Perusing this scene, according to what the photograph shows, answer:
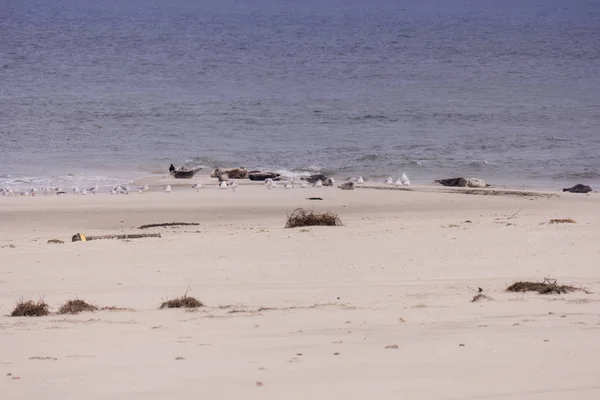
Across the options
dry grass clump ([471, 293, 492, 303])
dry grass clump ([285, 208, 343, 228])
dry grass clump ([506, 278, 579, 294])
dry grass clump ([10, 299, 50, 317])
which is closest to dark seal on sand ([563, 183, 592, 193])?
dry grass clump ([285, 208, 343, 228])

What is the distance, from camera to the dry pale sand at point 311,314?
4.57 metres

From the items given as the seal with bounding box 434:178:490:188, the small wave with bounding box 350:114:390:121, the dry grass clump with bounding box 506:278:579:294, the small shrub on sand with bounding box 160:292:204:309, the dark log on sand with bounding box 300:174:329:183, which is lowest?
the dry grass clump with bounding box 506:278:579:294

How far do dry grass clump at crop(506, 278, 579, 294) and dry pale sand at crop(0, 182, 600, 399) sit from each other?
0.44 ft

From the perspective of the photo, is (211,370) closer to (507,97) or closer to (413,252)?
(413,252)

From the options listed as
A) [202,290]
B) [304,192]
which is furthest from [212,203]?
[202,290]

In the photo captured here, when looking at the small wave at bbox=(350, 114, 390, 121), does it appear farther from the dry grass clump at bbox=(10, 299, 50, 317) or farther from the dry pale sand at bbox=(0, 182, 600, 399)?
the dry grass clump at bbox=(10, 299, 50, 317)

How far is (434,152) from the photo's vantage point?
74.3 ft

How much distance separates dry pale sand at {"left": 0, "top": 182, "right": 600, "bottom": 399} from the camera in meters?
4.57

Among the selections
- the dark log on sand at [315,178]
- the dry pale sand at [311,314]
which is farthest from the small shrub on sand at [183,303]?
the dark log on sand at [315,178]

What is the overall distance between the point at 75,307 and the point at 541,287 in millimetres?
3327

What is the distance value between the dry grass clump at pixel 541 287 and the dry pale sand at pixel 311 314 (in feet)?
0.44

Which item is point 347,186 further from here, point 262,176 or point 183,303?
point 183,303

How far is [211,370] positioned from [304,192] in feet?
37.6

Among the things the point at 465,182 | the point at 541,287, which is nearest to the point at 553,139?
the point at 465,182
